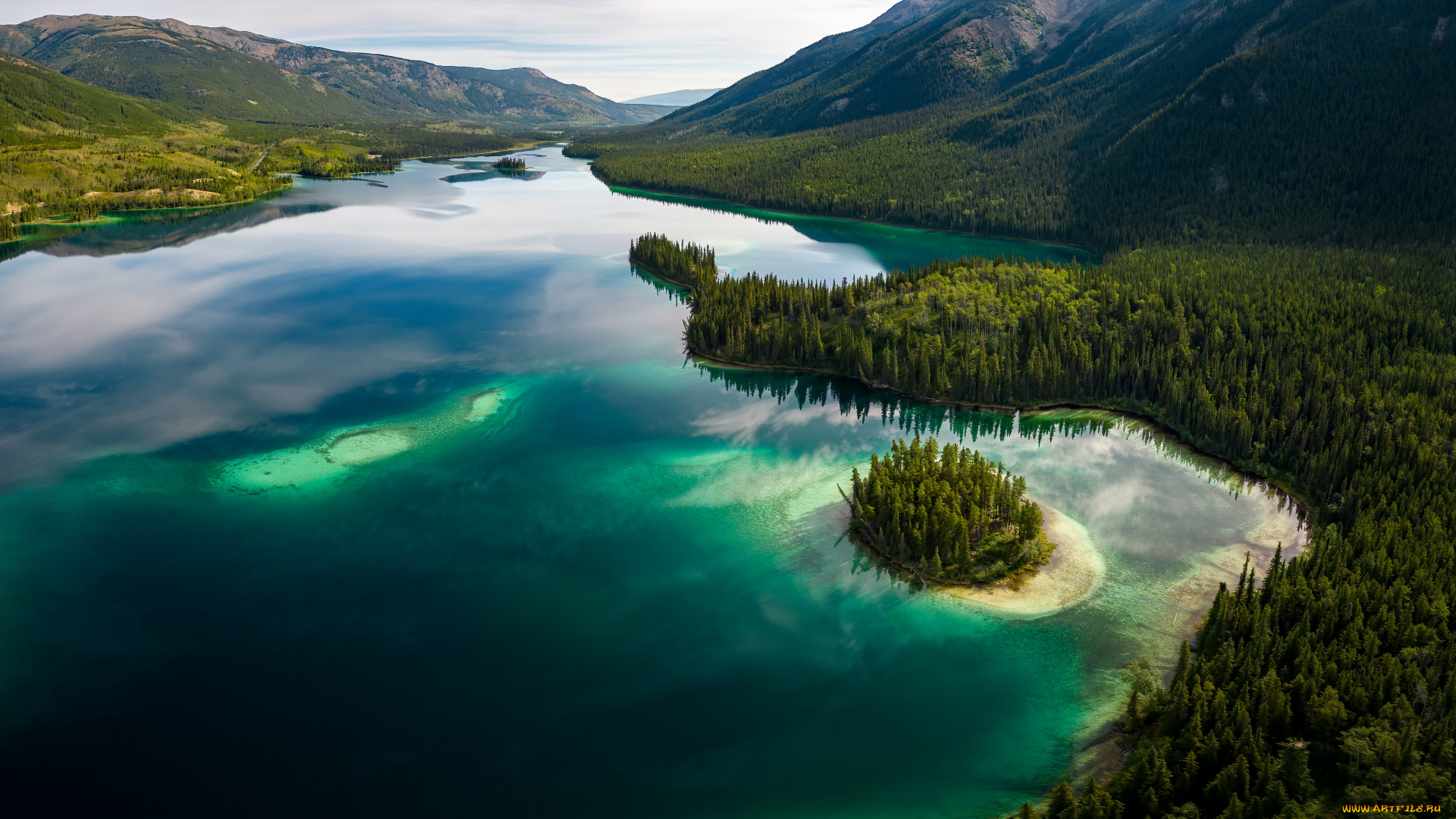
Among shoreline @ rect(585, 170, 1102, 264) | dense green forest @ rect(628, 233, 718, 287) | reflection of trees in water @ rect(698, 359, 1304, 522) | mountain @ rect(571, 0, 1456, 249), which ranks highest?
mountain @ rect(571, 0, 1456, 249)

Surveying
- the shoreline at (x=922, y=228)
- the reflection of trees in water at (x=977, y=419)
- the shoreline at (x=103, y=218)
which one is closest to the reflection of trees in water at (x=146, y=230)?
the shoreline at (x=103, y=218)

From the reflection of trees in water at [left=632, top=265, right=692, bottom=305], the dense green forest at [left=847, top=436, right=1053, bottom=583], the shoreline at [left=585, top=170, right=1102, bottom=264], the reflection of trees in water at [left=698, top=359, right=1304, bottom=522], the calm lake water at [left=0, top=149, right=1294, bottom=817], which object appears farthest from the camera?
the shoreline at [left=585, top=170, right=1102, bottom=264]

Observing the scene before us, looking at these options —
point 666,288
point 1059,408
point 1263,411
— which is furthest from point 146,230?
point 1263,411

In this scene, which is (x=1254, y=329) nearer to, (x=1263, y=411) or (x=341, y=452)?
(x=1263, y=411)

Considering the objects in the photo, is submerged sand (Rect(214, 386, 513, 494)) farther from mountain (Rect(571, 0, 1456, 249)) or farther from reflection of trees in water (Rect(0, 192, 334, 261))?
mountain (Rect(571, 0, 1456, 249))

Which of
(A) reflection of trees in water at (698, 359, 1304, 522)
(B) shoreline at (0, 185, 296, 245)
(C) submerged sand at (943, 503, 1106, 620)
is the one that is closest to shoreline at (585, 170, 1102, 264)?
(A) reflection of trees in water at (698, 359, 1304, 522)

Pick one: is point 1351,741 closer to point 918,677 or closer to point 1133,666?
point 1133,666

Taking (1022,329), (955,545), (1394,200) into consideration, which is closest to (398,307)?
(1022,329)

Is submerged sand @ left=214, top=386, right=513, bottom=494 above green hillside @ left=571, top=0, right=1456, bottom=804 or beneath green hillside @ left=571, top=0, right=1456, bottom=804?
beneath
